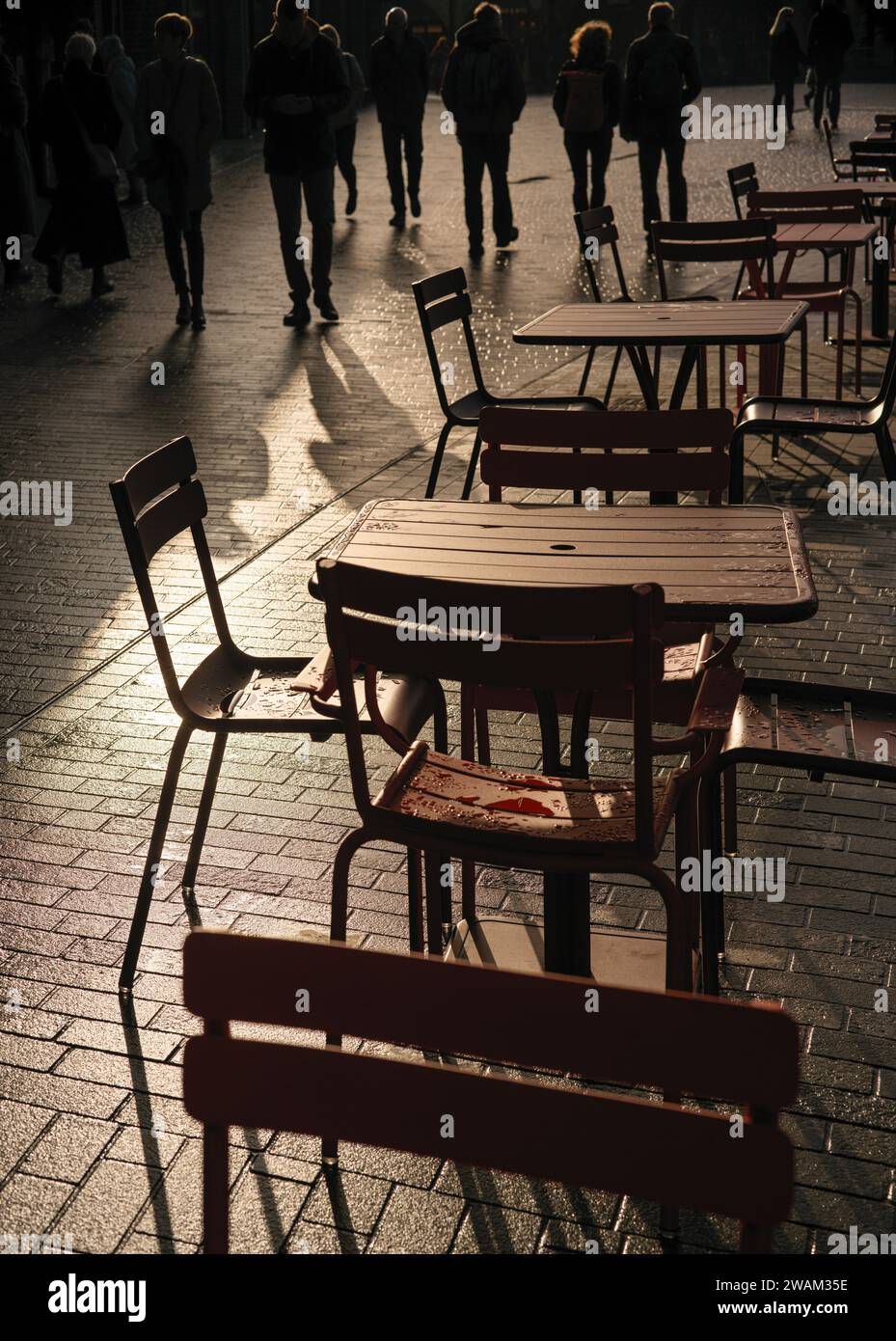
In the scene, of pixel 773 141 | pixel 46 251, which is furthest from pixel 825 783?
pixel 773 141

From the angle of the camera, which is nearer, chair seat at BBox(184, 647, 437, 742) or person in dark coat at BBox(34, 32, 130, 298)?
chair seat at BBox(184, 647, 437, 742)

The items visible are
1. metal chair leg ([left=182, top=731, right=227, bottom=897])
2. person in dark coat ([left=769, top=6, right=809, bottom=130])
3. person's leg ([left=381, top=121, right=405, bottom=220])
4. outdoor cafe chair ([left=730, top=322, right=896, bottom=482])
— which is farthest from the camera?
person in dark coat ([left=769, top=6, right=809, bottom=130])

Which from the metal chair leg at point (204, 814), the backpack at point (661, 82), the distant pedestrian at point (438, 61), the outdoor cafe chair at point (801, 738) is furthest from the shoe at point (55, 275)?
the distant pedestrian at point (438, 61)

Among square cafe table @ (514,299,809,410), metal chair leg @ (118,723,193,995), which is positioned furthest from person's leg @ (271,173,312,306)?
metal chair leg @ (118,723,193,995)

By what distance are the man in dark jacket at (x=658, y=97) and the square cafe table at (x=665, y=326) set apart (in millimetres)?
7434

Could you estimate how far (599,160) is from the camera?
16.1m

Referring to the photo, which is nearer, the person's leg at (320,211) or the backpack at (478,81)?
the person's leg at (320,211)

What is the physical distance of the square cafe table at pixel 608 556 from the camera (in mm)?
3404

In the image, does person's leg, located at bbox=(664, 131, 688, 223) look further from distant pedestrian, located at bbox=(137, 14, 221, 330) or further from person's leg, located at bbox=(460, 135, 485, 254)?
distant pedestrian, located at bbox=(137, 14, 221, 330)

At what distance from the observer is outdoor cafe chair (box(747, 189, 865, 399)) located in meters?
9.20

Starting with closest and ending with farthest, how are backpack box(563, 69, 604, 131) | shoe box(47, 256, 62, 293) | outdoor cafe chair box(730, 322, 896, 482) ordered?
outdoor cafe chair box(730, 322, 896, 482) → shoe box(47, 256, 62, 293) → backpack box(563, 69, 604, 131)

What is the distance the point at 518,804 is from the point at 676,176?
13279 millimetres

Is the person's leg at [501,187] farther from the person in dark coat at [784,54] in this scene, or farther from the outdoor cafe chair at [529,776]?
the person in dark coat at [784,54]

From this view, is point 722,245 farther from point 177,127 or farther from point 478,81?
point 478,81
